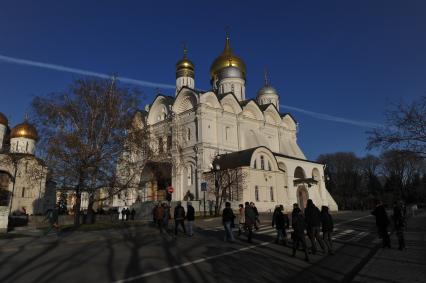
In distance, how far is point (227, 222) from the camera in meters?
13.5

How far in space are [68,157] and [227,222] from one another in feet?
40.2

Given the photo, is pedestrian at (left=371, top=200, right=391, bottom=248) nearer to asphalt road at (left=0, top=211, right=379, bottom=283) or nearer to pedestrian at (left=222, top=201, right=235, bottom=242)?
asphalt road at (left=0, top=211, right=379, bottom=283)

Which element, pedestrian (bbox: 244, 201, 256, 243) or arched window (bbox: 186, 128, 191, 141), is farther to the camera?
arched window (bbox: 186, 128, 191, 141)

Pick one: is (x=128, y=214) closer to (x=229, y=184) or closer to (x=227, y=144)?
(x=229, y=184)

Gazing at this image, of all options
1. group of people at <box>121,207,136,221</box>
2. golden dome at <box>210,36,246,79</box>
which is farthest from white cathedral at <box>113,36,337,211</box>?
group of people at <box>121,207,136,221</box>

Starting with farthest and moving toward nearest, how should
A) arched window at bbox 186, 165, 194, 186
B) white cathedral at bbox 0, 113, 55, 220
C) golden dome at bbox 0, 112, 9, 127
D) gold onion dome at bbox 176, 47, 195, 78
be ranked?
gold onion dome at bbox 176, 47, 195, 78 < golden dome at bbox 0, 112, 9, 127 < arched window at bbox 186, 165, 194, 186 < white cathedral at bbox 0, 113, 55, 220

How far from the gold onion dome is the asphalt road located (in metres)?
38.7

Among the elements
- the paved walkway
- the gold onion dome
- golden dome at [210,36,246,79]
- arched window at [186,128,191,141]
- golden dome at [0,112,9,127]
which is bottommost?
the paved walkway

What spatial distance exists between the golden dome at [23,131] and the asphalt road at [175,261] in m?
32.6

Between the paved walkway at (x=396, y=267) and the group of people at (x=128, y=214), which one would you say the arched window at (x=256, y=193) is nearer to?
the group of people at (x=128, y=214)

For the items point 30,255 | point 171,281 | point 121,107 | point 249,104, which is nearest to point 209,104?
point 249,104

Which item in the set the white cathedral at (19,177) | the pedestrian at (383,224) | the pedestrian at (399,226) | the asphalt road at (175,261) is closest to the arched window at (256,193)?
the asphalt road at (175,261)

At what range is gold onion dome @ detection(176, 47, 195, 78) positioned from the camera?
50.5 m

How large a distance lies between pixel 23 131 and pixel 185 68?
75.0ft
